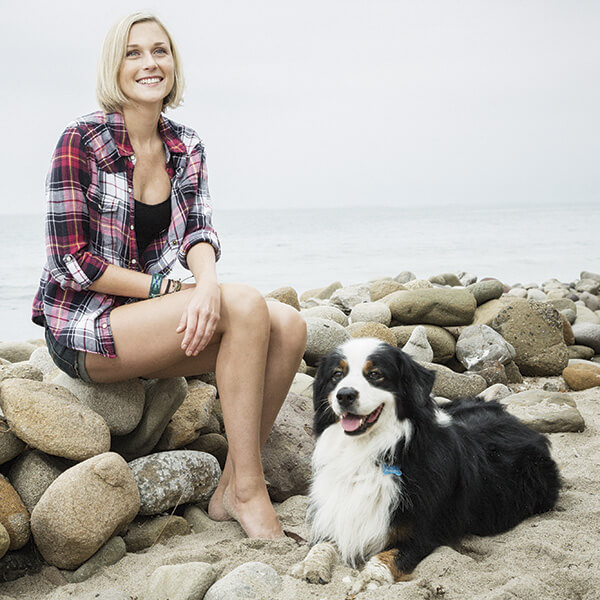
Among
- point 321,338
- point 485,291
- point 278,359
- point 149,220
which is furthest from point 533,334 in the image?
point 149,220

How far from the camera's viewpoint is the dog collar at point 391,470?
2498mm

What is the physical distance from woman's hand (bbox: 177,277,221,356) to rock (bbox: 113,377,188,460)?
51 centimetres

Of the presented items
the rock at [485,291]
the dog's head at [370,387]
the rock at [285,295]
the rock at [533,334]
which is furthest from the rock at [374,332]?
the dog's head at [370,387]

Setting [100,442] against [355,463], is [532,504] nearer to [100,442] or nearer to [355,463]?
[355,463]

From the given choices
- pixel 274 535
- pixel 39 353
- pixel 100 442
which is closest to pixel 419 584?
pixel 274 535

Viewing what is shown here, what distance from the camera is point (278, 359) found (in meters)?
2.96

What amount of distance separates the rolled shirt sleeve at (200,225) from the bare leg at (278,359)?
0.43 meters

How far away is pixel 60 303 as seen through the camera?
2824 millimetres

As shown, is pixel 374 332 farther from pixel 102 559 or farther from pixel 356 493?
pixel 102 559

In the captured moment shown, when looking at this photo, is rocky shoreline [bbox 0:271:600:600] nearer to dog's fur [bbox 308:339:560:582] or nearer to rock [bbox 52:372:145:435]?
rock [bbox 52:372:145:435]

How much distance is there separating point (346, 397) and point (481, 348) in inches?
128

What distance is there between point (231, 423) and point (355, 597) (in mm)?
912

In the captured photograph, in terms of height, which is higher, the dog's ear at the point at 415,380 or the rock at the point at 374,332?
the dog's ear at the point at 415,380

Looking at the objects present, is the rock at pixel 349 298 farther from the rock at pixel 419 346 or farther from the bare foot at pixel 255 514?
the bare foot at pixel 255 514
